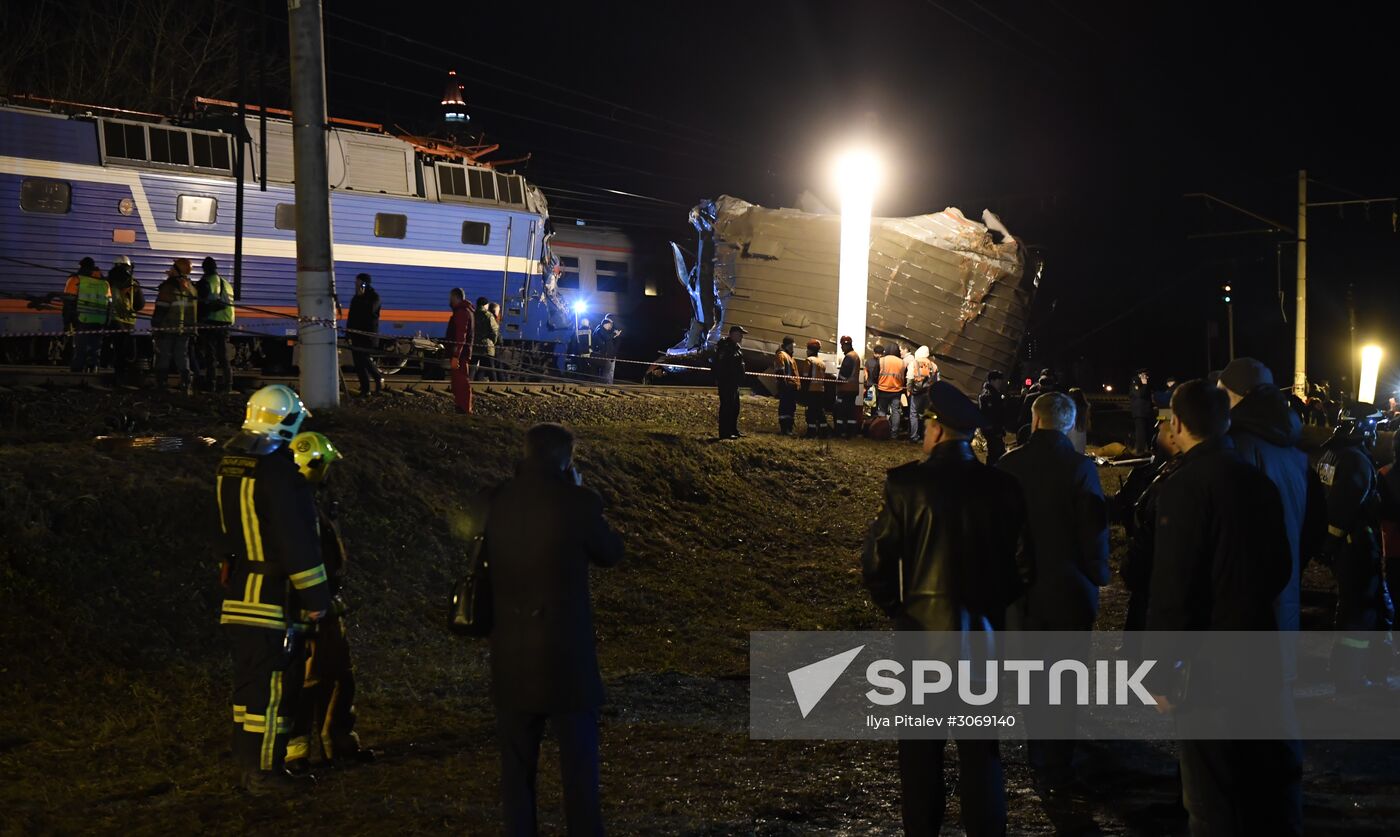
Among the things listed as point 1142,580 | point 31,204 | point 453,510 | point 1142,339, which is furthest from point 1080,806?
point 1142,339

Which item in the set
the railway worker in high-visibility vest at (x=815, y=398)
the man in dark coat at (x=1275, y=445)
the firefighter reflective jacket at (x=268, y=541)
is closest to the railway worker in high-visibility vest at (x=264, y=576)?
the firefighter reflective jacket at (x=268, y=541)

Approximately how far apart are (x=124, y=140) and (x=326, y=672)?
1635 centimetres

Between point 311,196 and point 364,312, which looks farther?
point 364,312

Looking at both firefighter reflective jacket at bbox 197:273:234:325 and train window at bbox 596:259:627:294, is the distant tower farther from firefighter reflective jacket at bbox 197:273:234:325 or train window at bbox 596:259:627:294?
firefighter reflective jacket at bbox 197:273:234:325

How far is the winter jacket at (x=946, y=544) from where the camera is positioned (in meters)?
4.59

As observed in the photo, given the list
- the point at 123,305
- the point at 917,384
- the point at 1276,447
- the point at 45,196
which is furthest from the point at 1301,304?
the point at 45,196

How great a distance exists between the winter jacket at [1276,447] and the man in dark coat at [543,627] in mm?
2689

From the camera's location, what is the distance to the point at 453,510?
10.8 meters

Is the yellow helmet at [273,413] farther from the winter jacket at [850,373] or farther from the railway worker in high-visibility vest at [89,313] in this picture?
the winter jacket at [850,373]

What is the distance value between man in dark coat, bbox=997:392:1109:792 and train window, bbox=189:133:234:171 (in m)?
17.9

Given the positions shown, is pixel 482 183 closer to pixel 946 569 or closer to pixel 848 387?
pixel 848 387

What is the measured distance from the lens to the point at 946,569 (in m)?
4.59

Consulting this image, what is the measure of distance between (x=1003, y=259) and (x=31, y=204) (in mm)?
17246

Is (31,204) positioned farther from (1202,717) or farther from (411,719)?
(1202,717)
